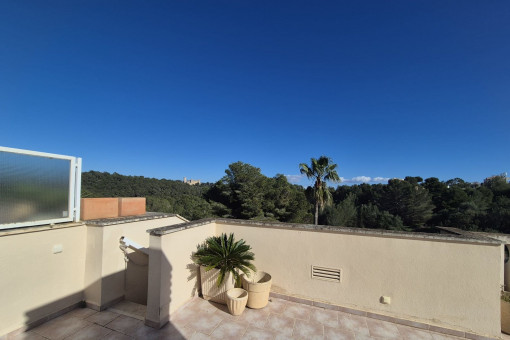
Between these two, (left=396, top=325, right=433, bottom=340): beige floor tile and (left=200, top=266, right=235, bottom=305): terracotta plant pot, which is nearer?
(left=396, top=325, right=433, bottom=340): beige floor tile

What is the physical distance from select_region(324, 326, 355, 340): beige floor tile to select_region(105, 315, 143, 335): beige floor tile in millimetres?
2785

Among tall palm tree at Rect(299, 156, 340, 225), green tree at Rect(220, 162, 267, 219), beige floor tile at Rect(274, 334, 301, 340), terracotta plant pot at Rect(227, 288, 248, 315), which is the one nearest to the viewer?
beige floor tile at Rect(274, 334, 301, 340)

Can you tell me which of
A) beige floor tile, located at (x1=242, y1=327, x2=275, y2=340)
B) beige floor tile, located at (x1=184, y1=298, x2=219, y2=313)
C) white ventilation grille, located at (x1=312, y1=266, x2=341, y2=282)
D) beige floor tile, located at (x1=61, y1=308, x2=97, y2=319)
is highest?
white ventilation grille, located at (x1=312, y1=266, x2=341, y2=282)

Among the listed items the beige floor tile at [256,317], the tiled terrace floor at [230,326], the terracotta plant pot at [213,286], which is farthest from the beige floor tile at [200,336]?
the terracotta plant pot at [213,286]

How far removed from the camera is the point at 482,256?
293 centimetres

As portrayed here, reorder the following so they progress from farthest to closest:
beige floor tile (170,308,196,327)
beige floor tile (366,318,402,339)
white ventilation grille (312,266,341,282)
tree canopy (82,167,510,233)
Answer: tree canopy (82,167,510,233)
white ventilation grille (312,266,341,282)
beige floor tile (170,308,196,327)
beige floor tile (366,318,402,339)

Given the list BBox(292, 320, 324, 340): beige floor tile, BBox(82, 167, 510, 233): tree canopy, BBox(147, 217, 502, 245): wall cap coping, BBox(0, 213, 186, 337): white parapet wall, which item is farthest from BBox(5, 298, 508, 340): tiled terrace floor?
BBox(82, 167, 510, 233): tree canopy

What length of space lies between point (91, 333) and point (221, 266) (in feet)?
6.39

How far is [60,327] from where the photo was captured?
2.96 m

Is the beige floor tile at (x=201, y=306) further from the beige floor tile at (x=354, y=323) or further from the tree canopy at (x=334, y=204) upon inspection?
the tree canopy at (x=334, y=204)

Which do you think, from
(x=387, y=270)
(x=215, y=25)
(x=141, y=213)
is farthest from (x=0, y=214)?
(x=215, y=25)

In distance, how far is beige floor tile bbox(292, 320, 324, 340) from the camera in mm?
2850

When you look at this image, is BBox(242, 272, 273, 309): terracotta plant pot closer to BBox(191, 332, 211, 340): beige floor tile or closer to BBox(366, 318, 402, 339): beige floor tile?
BBox(191, 332, 211, 340): beige floor tile

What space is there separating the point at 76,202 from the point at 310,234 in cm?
427
